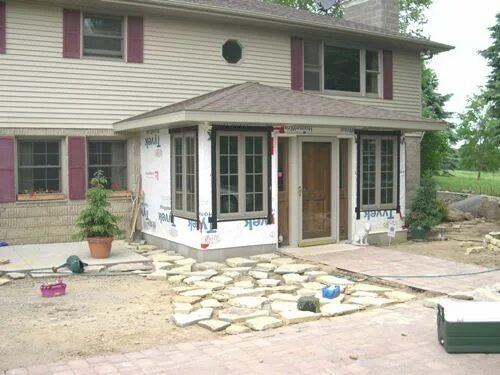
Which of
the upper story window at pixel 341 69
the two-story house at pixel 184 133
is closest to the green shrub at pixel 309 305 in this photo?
the two-story house at pixel 184 133

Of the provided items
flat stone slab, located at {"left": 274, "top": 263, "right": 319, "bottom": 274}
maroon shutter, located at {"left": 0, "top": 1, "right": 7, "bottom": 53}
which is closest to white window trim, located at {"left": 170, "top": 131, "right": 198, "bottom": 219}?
flat stone slab, located at {"left": 274, "top": 263, "right": 319, "bottom": 274}

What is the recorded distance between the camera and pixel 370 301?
6.88 m

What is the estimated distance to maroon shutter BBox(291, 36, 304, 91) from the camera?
13508 mm

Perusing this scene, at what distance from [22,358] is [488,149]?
32.9m

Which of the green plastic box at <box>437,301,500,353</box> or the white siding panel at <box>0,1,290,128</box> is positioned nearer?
the green plastic box at <box>437,301,500,353</box>

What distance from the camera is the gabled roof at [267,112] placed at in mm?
9250

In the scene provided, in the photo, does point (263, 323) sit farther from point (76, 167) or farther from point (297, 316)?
point (76, 167)

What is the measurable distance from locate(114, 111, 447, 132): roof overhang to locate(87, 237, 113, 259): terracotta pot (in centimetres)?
223

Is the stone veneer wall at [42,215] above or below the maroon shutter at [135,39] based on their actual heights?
below

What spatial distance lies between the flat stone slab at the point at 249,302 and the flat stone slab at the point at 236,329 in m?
0.83

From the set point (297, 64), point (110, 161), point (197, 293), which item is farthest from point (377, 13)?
point (197, 293)

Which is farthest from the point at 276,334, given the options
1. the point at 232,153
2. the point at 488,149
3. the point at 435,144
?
the point at 488,149

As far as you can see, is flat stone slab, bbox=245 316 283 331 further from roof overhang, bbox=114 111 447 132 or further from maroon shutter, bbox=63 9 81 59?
maroon shutter, bbox=63 9 81 59

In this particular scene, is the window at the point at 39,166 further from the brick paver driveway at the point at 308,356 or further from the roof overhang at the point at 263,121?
the brick paver driveway at the point at 308,356
